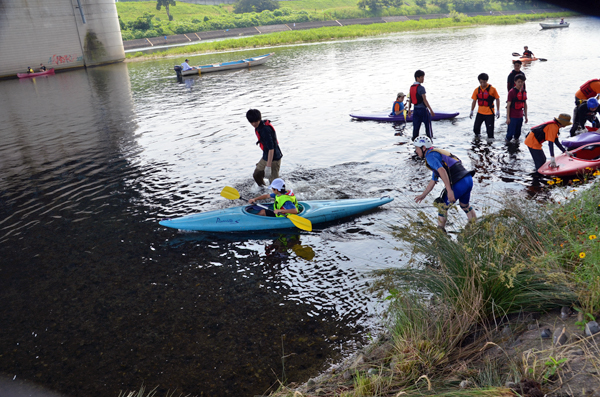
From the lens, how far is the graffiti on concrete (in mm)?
38469

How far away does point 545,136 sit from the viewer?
817cm

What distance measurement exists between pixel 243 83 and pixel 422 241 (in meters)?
23.3

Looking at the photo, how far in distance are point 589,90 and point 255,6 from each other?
92.6 metres

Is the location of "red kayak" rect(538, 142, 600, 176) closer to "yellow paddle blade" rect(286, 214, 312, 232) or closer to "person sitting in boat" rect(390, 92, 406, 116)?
"yellow paddle blade" rect(286, 214, 312, 232)

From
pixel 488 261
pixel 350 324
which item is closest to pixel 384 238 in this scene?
pixel 350 324

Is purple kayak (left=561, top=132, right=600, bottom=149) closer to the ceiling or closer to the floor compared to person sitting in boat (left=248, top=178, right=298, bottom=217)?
closer to the ceiling

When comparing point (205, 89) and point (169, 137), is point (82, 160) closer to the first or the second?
point (169, 137)

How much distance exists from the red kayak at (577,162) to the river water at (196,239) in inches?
25.2

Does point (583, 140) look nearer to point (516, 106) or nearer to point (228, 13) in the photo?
point (516, 106)

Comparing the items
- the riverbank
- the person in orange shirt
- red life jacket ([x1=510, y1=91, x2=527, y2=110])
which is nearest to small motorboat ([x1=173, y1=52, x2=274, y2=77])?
the person in orange shirt

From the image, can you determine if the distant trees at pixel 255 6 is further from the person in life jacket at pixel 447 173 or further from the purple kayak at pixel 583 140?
the person in life jacket at pixel 447 173

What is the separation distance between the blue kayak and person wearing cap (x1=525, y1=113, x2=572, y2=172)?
11.5 ft

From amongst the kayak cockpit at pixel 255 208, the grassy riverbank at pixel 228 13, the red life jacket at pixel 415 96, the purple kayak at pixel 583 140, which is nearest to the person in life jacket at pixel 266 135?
the kayak cockpit at pixel 255 208

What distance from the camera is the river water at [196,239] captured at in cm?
489
